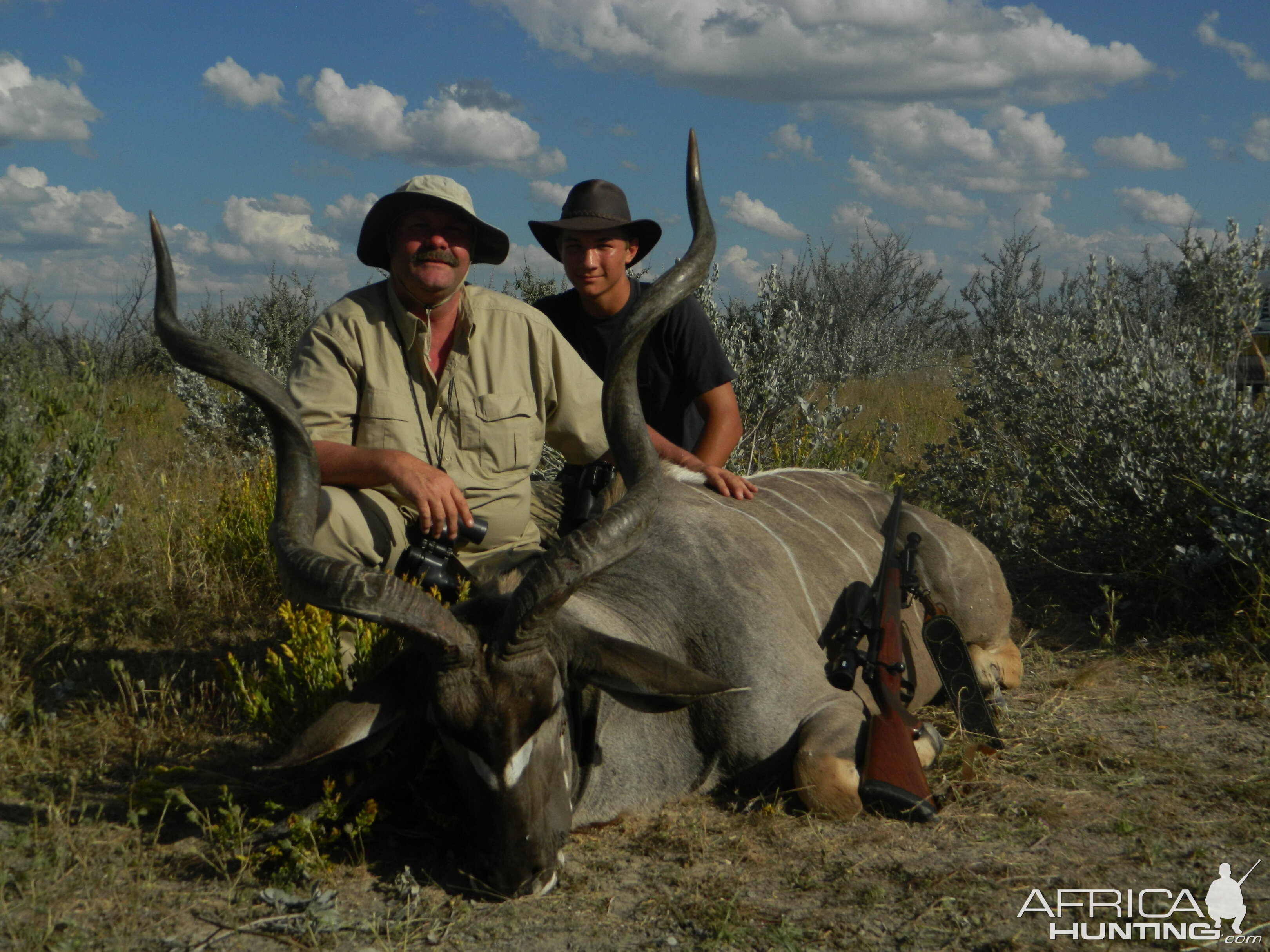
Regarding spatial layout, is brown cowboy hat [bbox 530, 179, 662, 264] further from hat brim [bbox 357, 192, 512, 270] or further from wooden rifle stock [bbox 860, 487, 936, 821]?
wooden rifle stock [bbox 860, 487, 936, 821]

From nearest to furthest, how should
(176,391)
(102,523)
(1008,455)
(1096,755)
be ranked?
(1096,755) < (102,523) < (1008,455) < (176,391)

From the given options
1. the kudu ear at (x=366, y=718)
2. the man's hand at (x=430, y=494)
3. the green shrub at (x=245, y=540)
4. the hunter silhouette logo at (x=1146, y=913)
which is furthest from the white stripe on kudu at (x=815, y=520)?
the green shrub at (x=245, y=540)

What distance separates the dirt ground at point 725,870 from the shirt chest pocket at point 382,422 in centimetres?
133

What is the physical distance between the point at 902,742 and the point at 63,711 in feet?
10.6

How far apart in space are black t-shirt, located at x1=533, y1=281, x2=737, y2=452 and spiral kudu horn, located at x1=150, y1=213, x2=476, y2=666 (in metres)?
2.34

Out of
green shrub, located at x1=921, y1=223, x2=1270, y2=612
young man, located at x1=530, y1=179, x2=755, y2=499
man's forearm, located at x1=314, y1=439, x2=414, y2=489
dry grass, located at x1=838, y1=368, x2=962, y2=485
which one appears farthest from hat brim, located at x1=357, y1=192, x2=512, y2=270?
dry grass, located at x1=838, y1=368, x2=962, y2=485

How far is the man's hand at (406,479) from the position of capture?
3871 mm

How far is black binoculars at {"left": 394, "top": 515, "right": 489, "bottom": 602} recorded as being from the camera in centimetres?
394

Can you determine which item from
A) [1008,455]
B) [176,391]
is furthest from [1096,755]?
[176,391]

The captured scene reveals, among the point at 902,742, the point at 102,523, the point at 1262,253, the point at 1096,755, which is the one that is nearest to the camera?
the point at 902,742

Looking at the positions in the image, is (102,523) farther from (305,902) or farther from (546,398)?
(305,902)

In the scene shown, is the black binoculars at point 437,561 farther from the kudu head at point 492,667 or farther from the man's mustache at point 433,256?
the man's mustache at point 433,256

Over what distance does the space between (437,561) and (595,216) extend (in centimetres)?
214

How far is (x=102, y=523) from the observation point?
219 inches
